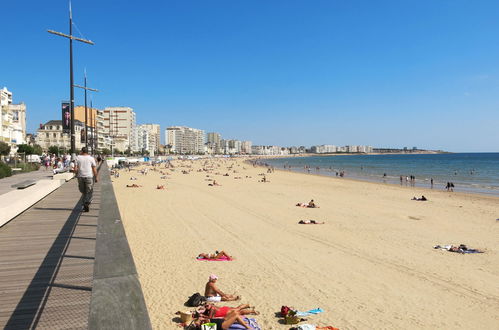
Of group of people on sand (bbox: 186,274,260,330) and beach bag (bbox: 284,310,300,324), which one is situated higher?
group of people on sand (bbox: 186,274,260,330)

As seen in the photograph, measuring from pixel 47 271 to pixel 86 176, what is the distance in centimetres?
370

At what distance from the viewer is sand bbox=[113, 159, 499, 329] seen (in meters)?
6.43

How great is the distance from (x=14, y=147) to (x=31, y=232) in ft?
187

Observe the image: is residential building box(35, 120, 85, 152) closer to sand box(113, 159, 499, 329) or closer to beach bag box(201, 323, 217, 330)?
sand box(113, 159, 499, 329)

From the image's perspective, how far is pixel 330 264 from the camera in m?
9.11

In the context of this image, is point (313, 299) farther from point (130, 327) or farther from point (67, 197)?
point (67, 197)

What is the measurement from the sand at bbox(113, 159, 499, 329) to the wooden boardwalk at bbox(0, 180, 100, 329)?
5.96ft

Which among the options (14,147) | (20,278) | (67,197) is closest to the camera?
(20,278)

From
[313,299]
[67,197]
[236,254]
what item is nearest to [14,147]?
[67,197]

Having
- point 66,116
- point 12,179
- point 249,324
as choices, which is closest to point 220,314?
point 249,324

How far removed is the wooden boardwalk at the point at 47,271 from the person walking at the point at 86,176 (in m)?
0.46

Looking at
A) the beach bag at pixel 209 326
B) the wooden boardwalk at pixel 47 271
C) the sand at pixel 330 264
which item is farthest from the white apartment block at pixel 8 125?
the beach bag at pixel 209 326

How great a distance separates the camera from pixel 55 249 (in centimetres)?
519

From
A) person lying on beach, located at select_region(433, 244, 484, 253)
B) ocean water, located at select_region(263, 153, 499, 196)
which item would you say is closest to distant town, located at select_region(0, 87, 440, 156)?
person lying on beach, located at select_region(433, 244, 484, 253)
